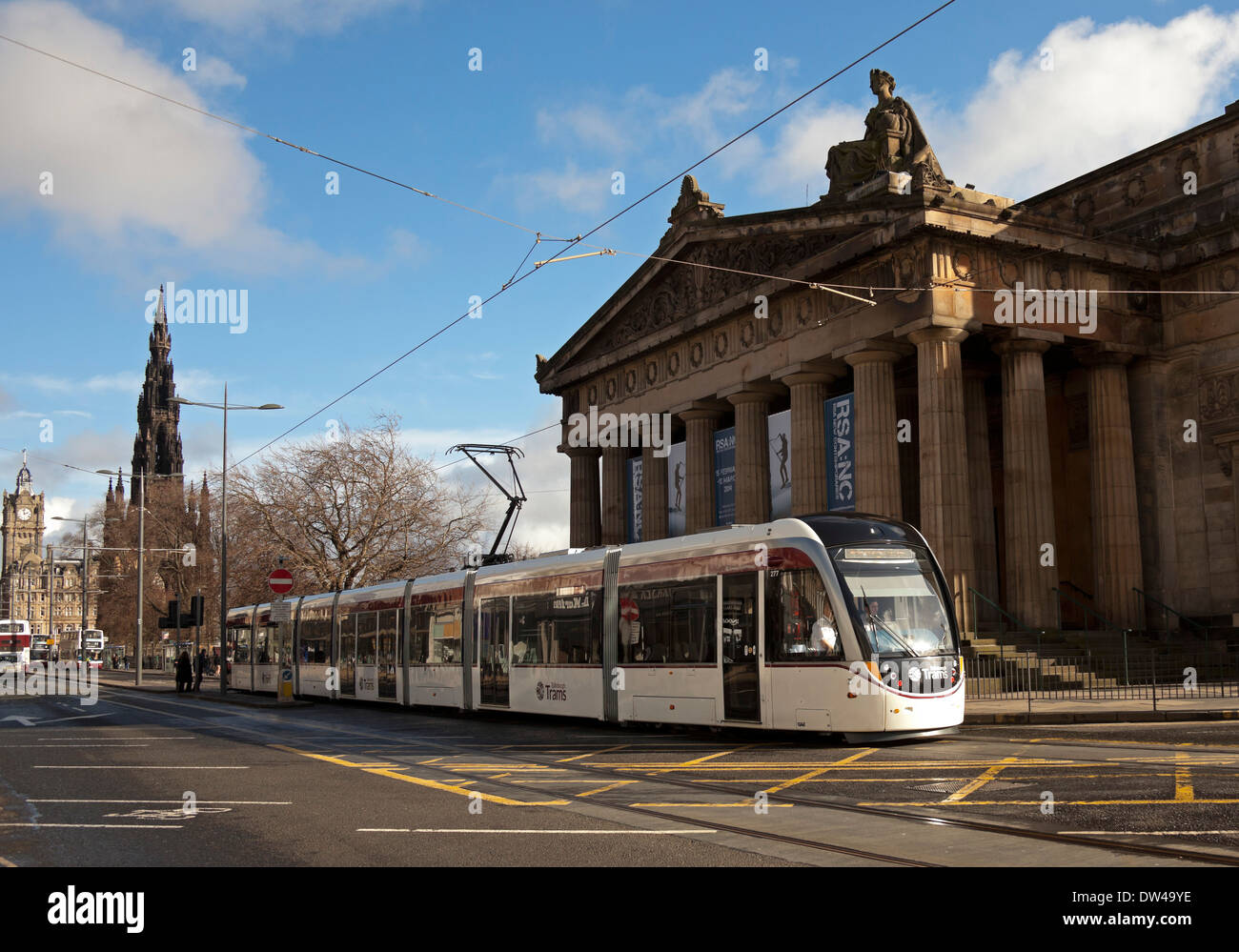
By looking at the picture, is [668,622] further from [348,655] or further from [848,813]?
[348,655]

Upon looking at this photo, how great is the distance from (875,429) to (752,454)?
5.83 m

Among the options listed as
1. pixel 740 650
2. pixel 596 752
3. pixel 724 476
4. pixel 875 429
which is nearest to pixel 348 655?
pixel 724 476

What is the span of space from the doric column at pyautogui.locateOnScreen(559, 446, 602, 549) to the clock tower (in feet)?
487

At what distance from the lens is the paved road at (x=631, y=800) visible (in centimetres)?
832

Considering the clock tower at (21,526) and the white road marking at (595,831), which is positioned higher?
the clock tower at (21,526)

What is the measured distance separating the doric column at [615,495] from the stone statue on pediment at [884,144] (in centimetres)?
1288

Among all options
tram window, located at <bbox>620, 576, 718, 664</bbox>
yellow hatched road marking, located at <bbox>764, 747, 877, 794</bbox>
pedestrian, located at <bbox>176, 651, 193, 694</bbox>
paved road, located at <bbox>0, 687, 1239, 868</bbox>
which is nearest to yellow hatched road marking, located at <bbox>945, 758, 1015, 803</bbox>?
paved road, located at <bbox>0, 687, 1239, 868</bbox>

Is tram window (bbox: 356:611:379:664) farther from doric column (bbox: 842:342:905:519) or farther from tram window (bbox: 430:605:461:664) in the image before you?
doric column (bbox: 842:342:905:519)

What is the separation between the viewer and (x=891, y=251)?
29656 millimetres

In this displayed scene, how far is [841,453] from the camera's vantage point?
105 ft
